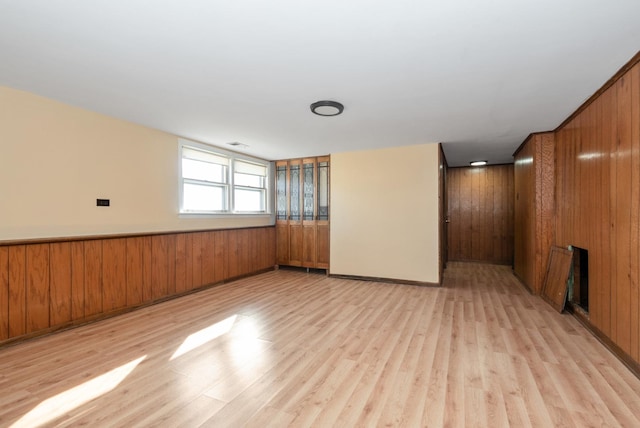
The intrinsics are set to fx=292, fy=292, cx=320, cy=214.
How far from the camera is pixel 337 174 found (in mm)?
5887

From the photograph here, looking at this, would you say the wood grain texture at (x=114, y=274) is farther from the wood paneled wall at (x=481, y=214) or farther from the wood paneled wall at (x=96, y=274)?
the wood paneled wall at (x=481, y=214)

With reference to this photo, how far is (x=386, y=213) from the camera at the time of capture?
5.42 m

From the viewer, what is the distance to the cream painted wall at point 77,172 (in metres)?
2.89

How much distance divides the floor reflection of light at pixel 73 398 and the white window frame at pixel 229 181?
2.74 meters

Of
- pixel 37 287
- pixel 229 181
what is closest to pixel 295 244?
pixel 229 181

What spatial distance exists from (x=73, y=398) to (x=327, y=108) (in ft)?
10.7

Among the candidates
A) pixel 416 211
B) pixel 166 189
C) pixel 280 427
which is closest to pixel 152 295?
pixel 166 189

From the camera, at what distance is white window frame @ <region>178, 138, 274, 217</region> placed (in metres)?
4.62

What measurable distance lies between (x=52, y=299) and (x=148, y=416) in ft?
7.20

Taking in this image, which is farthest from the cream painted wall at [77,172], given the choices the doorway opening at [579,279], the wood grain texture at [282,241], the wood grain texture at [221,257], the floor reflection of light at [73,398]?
the doorway opening at [579,279]

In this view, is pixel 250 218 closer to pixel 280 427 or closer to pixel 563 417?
A: pixel 280 427

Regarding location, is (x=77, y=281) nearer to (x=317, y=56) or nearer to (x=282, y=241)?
(x=317, y=56)

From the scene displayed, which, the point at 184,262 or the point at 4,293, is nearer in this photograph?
the point at 4,293

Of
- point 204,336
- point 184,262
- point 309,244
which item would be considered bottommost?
point 204,336
